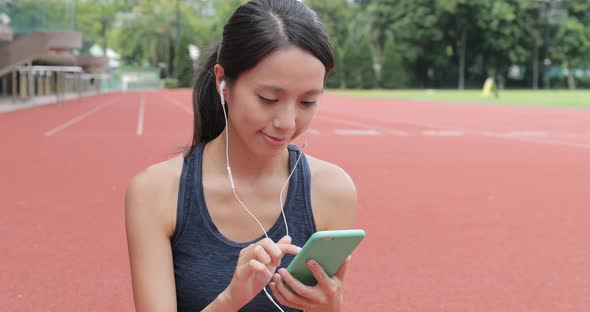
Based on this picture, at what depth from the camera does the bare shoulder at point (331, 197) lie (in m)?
2.13

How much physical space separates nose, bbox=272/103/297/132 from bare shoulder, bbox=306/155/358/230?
0.81 ft

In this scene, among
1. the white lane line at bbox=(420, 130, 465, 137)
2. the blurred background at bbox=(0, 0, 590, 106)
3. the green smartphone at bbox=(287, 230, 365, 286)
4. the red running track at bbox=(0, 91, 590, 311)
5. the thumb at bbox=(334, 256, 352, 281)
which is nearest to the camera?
the green smartphone at bbox=(287, 230, 365, 286)

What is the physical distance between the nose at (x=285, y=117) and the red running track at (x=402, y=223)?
70 centimetres

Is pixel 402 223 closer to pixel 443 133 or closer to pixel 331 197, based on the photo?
pixel 331 197

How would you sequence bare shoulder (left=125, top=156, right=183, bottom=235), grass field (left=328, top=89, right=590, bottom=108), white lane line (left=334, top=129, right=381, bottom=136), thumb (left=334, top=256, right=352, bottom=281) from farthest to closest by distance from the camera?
grass field (left=328, top=89, right=590, bottom=108) < white lane line (left=334, top=129, right=381, bottom=136) < bare shoulder (left=125, top=156, right=183, bottom=235) < thumb (left=334, top=256, right=352, bottom=281)

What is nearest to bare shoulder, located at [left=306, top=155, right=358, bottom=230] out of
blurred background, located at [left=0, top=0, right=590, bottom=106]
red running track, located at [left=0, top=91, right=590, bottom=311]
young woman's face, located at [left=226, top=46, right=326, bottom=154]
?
young woman's face, located at [left=226, top=46, right=326, bottom=154]

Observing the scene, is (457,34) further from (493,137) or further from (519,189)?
(519,189)

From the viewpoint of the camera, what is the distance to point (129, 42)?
3418 inches

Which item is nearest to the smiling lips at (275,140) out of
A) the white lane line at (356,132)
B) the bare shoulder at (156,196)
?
the bare shoulder at (156,196)

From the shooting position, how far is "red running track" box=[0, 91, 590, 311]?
4.50 meters

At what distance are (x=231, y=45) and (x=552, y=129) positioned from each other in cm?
1697

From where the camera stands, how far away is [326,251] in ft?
5.73

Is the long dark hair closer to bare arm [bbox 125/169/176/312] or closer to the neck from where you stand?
the neck

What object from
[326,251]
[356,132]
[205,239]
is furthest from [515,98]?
[326,251]
